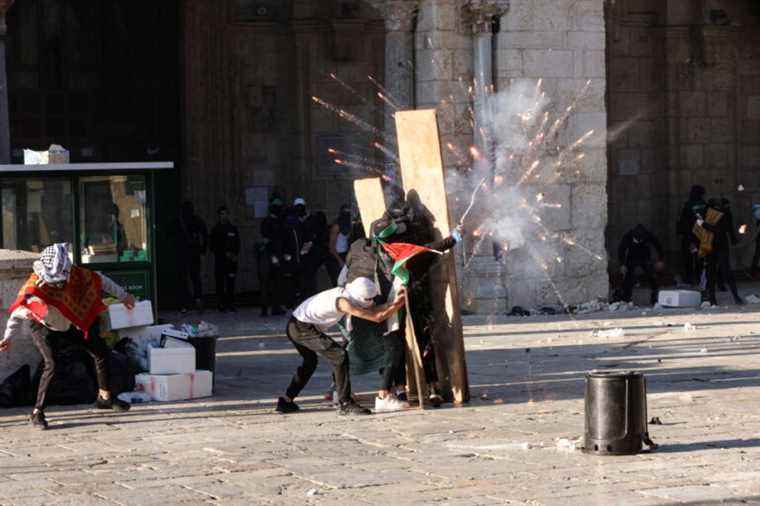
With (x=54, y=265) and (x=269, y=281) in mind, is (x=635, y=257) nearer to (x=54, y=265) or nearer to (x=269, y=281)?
(x=269, y=281)

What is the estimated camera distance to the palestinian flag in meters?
12.9

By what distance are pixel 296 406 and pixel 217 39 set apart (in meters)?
12.3

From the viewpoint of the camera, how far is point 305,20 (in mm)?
24766

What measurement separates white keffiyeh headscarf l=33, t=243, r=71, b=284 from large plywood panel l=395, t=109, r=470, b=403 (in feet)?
8.74

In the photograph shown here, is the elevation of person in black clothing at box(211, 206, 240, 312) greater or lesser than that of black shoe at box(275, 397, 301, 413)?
greater

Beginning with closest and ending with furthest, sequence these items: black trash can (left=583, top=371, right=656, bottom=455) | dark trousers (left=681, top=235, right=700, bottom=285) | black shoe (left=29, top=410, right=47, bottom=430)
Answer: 1. black trash can (left=583, top=371, right=656, bottom=455)
2. black shoe (left=29, top=410, right=47, bottom=430)
3. dark trousers (left=681, top=235, right=700, bottom=285)

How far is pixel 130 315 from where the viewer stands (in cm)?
1470

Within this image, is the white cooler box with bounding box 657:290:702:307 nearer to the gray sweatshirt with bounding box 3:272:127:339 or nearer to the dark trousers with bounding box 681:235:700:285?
the dark trousers with bounding box 681:235:700:285

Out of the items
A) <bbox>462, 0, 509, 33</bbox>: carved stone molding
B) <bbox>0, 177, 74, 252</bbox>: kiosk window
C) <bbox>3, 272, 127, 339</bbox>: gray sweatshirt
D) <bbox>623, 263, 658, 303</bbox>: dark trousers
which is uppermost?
<bbox>462, 0, 509, 33</bbox>: carved stone molding

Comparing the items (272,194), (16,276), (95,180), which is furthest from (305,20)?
(16,276)

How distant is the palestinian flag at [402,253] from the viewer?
1295 centimetres

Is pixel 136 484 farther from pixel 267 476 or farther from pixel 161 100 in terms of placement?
pixel 161 100

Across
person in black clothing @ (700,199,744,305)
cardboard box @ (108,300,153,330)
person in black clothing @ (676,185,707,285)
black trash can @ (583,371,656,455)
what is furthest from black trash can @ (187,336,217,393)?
person in black clothing @ (676,185,707,285)

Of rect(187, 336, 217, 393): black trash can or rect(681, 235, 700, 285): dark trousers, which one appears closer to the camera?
rect(187, 336, 217, 393): black trash can
